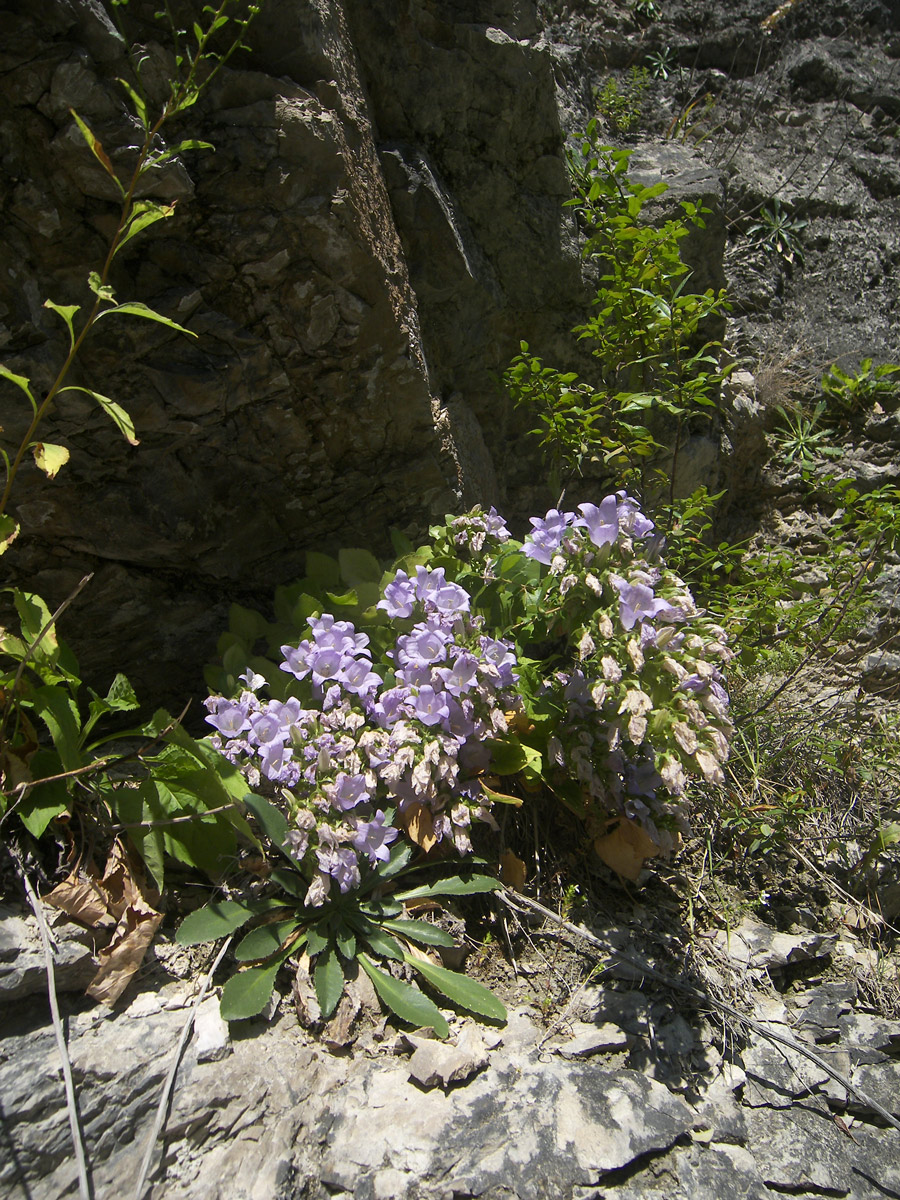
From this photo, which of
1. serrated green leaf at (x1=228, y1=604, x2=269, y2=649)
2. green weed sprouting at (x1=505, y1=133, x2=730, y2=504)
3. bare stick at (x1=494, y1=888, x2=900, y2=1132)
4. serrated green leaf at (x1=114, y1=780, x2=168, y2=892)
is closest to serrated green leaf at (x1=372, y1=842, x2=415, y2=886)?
bare stick at (x1=494, y1=888, x2=900, y2=1132)

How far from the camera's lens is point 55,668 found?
2197mm

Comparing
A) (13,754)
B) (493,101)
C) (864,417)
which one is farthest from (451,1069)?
(864,417)

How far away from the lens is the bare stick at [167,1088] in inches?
63.7

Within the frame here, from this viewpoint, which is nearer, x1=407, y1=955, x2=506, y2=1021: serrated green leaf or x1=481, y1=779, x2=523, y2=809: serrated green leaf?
x1=407, y1=955, x2=506, y2=1021: serrated green leaf

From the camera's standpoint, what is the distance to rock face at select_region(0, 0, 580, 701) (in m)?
2.27

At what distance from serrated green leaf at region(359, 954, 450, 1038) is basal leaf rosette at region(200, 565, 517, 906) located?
25 centimetres

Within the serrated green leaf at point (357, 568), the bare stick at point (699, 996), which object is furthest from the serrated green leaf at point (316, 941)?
the serrated green leaf at point (357, 568)

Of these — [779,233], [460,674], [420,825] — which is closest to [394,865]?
[420,825]

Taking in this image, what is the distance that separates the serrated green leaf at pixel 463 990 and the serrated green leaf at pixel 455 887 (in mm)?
199

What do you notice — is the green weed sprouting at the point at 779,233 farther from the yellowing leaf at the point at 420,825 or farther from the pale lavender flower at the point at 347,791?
the pale lavender flower at the point at 347,791

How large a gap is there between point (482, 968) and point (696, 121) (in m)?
5.60

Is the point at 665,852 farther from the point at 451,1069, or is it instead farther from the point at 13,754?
the point at 13,754

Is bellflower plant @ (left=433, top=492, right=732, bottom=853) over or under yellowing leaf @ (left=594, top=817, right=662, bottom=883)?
over

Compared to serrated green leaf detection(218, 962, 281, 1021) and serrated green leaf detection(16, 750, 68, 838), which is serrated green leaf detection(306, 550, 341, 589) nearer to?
serrated green leaf detection(16, 750, 68, 838)
